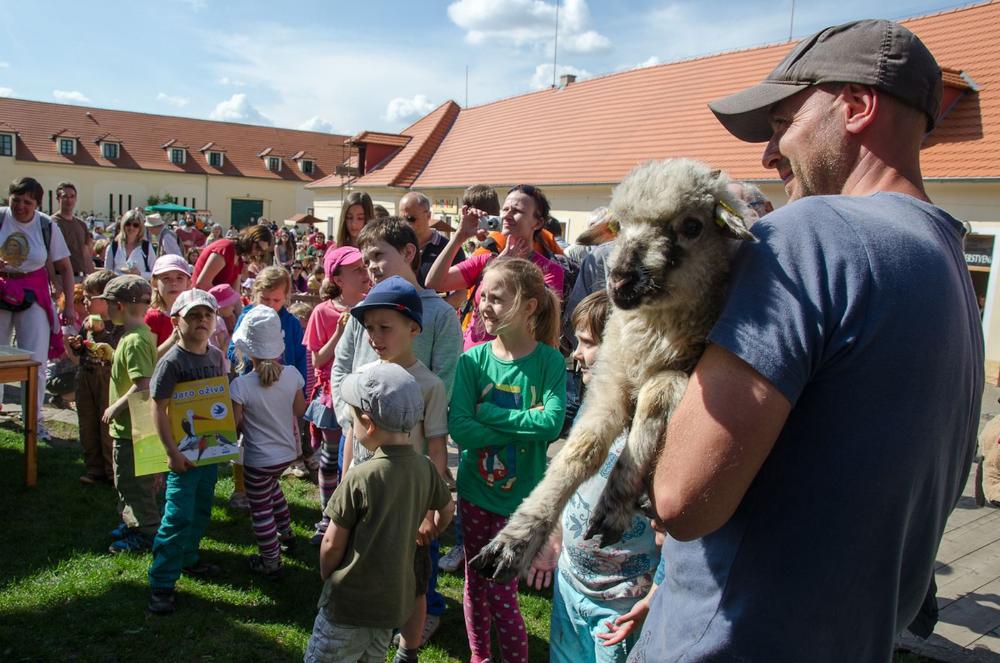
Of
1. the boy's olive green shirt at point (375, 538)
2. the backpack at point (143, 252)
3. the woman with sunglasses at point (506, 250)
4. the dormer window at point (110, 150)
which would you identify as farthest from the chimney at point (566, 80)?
the dormer window at point (110, 150)

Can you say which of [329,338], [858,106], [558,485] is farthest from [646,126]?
[558,485]

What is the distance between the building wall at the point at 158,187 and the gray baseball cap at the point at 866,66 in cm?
5275

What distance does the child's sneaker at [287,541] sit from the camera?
15.6 ft

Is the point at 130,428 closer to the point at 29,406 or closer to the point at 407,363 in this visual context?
the point at 29,406

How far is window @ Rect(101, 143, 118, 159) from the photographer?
52969 mm

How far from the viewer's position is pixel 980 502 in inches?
220

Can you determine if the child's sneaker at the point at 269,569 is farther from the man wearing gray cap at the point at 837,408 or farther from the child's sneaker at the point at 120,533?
the man wearing gray cap at the point at 837,408

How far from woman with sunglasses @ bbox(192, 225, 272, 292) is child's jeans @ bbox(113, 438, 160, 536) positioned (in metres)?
2.15

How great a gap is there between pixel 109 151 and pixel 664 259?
203 ft

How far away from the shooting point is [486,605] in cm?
342

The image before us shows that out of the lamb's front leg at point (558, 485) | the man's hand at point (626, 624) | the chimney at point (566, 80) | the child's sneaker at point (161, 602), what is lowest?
the child's sneaker at point (161, 602)

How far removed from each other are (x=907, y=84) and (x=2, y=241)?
7.18m

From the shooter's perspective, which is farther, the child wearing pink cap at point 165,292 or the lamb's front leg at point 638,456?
the child wearing pink cap at point 165,292

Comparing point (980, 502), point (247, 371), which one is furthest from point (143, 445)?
point (980, 502)
